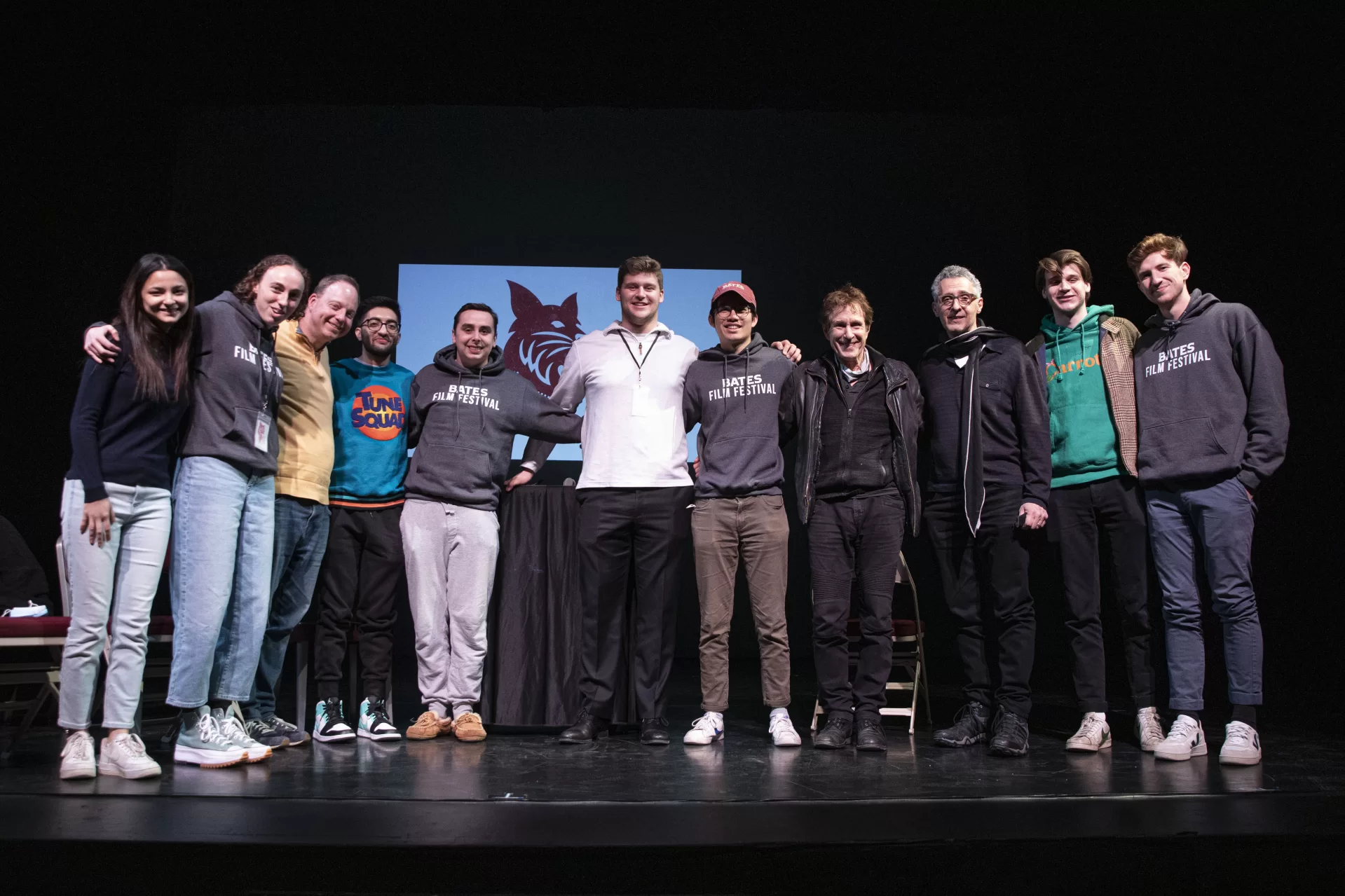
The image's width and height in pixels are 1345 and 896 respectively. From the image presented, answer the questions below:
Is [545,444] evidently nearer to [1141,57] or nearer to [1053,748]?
[1053,748]

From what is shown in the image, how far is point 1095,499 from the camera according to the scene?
9.44 ft

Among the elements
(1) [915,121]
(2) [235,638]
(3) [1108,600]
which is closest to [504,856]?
(2) [235,638]

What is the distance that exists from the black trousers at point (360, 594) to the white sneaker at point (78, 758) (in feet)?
2.45

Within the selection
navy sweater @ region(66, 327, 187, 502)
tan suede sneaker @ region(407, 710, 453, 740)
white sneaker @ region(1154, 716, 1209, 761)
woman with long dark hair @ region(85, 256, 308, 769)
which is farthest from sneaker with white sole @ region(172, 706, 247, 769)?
white sneaker @ region(1154, 716, 1209, 761)

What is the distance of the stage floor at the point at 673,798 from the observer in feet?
6.07

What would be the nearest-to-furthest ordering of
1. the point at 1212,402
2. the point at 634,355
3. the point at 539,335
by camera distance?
the point at 1212,402
the point at 634,355
the point at 539,335

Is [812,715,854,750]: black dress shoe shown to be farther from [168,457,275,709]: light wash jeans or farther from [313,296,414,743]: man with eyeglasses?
[168,457,275,709]: light wash jeans

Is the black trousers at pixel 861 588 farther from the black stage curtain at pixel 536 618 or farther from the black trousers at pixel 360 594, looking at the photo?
the black trousers at pixel 360 594

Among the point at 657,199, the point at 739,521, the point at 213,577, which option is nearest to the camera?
the point at 213,577

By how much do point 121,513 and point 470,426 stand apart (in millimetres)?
1104

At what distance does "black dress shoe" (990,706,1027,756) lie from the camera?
2.68m

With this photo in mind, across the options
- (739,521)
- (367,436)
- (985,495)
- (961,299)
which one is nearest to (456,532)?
(367,436)

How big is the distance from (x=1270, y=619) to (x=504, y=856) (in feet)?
13.3

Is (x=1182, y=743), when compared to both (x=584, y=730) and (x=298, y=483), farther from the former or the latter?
(x=298, y=483)
